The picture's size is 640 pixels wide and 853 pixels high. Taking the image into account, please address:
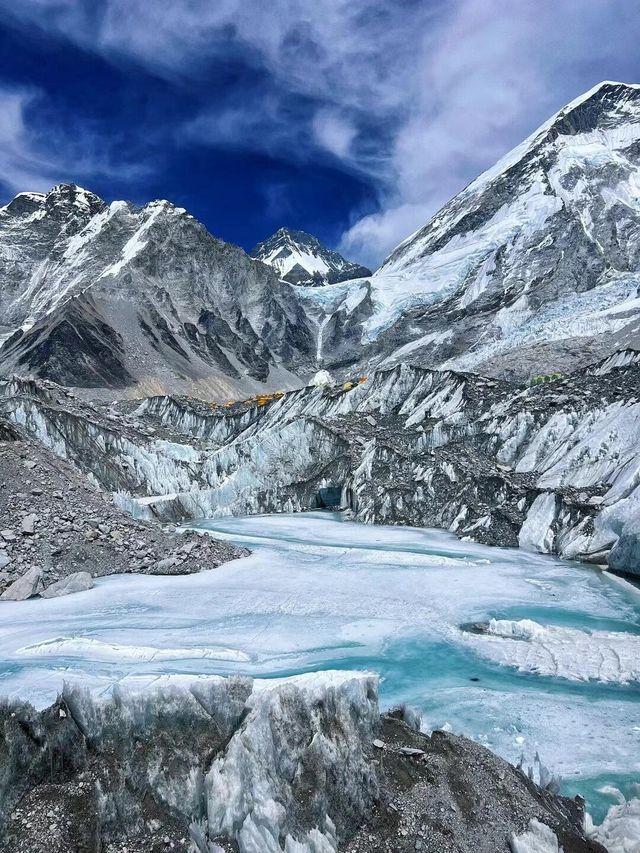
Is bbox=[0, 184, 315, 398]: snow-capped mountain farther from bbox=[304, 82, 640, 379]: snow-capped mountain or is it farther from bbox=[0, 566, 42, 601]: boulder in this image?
bbox=[0, 566, 42, 601]: boulder

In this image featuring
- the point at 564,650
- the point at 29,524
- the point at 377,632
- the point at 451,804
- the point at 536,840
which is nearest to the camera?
the point at 536,840

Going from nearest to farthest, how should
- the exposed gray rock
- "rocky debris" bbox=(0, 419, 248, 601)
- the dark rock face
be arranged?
"rocky debris" bbox=(0, 419, 248, 601), the exposed gray rock, the dark rock face

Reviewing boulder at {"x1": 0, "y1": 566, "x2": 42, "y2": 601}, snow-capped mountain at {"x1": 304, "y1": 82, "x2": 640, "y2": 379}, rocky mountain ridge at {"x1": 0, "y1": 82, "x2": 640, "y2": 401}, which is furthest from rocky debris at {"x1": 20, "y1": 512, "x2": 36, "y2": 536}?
snow-capped mountain at {"x1": 304, "y1": 82, "x2": 640, "y2": 379}

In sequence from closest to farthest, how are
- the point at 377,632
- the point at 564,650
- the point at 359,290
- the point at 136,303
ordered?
the point at 564,650 < the point at 377,632 < the point at 136,303 < the point at 359,290

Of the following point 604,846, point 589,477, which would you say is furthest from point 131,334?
point 604,846

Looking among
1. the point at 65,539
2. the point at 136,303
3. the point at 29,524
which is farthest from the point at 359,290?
the point at 29,524

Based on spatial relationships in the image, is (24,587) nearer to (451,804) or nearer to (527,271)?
(451,804)
